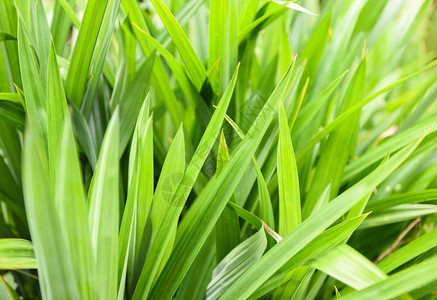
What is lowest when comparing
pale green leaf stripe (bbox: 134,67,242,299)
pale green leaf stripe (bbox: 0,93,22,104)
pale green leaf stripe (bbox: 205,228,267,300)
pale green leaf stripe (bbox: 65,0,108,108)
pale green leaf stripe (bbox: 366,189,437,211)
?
pale green leaf stripe (bbox: 205,228,267,300)

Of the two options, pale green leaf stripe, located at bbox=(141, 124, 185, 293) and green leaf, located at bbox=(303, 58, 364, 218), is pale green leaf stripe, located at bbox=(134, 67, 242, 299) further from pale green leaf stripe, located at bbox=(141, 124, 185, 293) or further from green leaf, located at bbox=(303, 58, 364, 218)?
green leaf, located at bbox=(303, 58, 364, 218)

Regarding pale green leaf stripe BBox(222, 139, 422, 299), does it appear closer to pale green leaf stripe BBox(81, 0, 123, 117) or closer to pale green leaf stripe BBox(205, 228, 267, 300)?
pale green leaf stripe BBox(205, 228, 267, 300)

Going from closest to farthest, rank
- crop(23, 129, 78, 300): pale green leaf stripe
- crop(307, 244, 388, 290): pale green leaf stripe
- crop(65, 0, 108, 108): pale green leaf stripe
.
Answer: crop(23, 129, 78, 300): pale green leaf stripe, crop(307, 244, 388, 290): pale green leaf stripe, crop(65, 0, 108, 108): pale green leaf stripe

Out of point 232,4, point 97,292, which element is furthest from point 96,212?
point 232,4

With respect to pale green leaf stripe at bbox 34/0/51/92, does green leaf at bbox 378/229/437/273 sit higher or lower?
lower

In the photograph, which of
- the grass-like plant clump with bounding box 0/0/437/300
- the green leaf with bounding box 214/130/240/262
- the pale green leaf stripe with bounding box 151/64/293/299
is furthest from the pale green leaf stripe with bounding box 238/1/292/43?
the green leaf with bounding box 214/130/240/262

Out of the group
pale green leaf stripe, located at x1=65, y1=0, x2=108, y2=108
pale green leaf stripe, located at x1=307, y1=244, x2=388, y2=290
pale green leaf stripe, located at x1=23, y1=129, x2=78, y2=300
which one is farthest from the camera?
pale green leaf stripe, located at x1=65, y1=0, x2=108, y2=108

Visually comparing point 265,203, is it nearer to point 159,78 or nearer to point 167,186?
point 167,186

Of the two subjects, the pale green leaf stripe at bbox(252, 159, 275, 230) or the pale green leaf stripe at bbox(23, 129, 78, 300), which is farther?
the pale green leaf stripe at bbox(252, 159, 275, 230)
